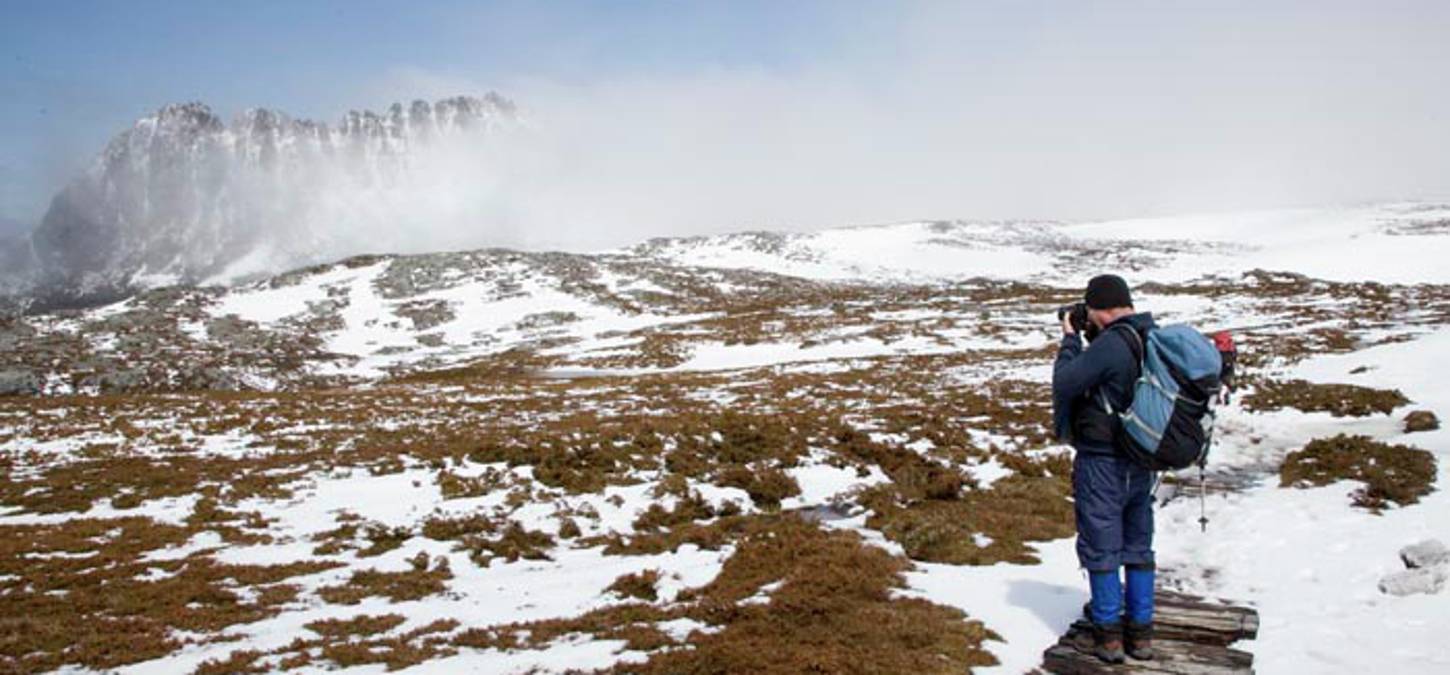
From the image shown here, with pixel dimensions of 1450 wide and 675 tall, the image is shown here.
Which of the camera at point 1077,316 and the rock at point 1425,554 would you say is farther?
the rock at point 1425,554

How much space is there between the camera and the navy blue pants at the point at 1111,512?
7023 mm

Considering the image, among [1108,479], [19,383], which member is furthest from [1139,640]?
[19,383]

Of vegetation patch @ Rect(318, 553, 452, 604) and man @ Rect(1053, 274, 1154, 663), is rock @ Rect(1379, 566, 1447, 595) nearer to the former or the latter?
man @ Rect(1053, 274, 1154, 663)

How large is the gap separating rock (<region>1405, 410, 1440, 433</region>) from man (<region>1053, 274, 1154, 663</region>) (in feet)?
53.0

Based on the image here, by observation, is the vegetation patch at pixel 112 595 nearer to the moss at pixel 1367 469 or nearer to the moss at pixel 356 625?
the moss at pixel 356 625

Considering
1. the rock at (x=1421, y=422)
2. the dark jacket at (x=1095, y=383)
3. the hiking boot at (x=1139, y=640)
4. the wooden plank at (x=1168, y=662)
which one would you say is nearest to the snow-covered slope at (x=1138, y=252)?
the rock at (x=1421, y=422)

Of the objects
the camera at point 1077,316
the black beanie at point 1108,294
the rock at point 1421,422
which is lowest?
the rock at point 1421,422

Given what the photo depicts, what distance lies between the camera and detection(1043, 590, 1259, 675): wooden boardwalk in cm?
688

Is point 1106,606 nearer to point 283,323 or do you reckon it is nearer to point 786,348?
point 786,348

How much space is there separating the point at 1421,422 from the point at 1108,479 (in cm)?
1712

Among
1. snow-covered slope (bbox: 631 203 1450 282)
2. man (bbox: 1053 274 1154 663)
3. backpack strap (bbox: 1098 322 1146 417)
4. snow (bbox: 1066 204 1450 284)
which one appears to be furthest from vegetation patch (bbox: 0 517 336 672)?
snow-covered slope (bbox: 631 203 1450 282)

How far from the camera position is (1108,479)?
23.1ft

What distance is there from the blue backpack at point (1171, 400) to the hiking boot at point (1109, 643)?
1634 mm

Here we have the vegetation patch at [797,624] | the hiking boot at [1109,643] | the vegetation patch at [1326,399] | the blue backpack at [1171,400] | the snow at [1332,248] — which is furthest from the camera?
the snow at [1332,248]
